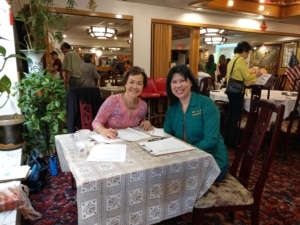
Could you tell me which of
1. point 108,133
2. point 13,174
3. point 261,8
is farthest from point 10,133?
point 261,8

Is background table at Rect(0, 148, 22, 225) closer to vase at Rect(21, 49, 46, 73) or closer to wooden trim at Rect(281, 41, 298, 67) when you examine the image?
vase at Rect(21, 49, 46, 73)

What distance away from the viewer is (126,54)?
508 cm

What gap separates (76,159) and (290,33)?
7271mm

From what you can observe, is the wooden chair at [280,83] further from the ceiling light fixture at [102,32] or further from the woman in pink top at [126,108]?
the woman in pink top at [126,108]

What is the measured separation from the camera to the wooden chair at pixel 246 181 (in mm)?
1386

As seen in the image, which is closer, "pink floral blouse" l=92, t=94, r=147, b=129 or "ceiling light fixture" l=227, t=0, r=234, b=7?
"pink floral blouse" l=92, t=94, r=147, b=129

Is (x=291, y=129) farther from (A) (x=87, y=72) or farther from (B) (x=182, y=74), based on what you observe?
(A) (x=87, y=72)

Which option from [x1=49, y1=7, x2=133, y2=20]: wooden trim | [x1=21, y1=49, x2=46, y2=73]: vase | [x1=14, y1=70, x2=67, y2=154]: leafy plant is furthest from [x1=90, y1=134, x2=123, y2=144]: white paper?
[x1=49, y1=7, x2=133, y2=20]: wooden trim

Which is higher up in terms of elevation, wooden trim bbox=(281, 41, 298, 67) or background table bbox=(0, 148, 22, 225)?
wooden trim bbox=(281, 41, 298, 67)

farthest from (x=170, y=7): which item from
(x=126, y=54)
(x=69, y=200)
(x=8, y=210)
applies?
(x=8, y=210)

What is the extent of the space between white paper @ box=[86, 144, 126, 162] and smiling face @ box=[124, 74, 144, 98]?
590 mm

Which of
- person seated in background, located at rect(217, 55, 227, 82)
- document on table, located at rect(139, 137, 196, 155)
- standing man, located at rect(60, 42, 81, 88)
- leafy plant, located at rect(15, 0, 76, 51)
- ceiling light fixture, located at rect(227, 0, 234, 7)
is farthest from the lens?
person seated in background, located at rect(217, 55, 227, 82)

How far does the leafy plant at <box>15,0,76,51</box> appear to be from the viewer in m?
2.92

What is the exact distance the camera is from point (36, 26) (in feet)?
9.75
